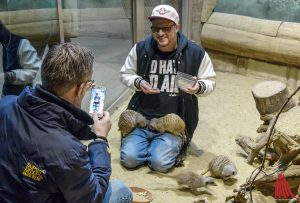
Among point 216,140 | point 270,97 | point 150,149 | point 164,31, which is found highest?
point 164,31

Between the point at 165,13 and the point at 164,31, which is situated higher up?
the point at 165,13

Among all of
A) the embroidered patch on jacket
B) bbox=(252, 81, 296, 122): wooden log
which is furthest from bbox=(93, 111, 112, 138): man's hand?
bbox=(252, 81, 296, 122): wooden log

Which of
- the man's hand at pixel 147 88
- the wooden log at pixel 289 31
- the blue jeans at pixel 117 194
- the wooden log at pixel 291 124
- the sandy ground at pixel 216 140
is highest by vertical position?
the wooden log at pixel 289 31

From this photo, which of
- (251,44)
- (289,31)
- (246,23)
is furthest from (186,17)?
(289,31)

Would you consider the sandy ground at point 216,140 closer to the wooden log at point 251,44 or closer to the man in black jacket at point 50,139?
the wooden log at point 251,44

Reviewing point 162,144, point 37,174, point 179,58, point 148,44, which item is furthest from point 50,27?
point 37,174

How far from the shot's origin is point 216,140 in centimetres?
429

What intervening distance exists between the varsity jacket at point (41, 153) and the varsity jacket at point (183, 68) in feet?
6.23

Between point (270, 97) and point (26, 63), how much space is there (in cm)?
202

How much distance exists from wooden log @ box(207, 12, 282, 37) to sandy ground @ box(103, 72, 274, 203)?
2.21 ft

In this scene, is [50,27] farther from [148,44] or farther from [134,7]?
[134,7]

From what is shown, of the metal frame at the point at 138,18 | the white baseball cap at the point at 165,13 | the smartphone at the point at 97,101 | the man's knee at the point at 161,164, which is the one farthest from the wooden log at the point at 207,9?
the smartphone at the point at 97,101

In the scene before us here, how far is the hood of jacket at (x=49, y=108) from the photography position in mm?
1764

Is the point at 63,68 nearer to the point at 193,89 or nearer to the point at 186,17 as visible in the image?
the point at 193,89
